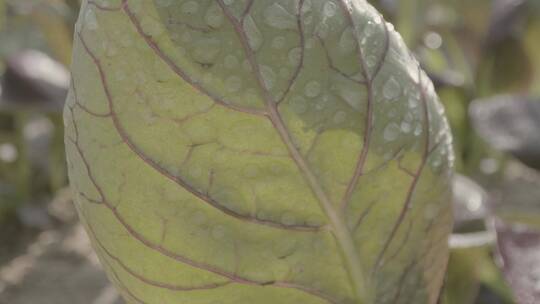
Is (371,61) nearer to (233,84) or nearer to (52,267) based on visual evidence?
(233,84)

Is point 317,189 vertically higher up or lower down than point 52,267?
higher up

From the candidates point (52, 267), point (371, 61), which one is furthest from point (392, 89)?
point (52, 267)

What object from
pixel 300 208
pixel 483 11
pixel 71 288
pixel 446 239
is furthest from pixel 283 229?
pixel 483 11

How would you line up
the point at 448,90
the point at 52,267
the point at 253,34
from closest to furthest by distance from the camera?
the point at 253,34 → the point at 52,267 → the point at 448,90

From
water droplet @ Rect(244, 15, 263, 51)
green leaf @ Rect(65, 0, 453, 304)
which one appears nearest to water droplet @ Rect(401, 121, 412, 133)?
green leaf @ Rect(65, 0, 453, 304)

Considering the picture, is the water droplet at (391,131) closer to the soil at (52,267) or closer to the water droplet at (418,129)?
the water droplet at (418,129)

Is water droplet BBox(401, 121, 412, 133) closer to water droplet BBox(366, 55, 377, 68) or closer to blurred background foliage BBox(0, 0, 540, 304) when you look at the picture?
water droplet BBox(366, 55, 377, 68)

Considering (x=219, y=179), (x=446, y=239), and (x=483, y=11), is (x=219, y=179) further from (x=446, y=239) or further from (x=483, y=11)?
(x=483, y=11)
